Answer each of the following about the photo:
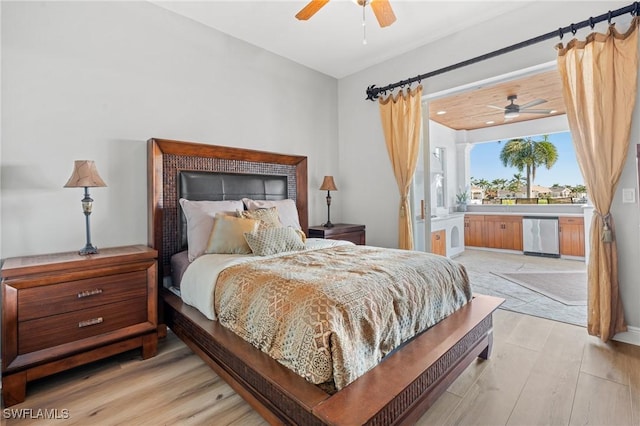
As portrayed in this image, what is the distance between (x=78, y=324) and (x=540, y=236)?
7.06 m

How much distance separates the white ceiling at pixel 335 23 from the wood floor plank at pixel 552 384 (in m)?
3.05

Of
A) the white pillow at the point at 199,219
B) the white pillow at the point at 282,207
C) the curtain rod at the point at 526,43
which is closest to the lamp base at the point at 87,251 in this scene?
the white pillow at the point at 199,219

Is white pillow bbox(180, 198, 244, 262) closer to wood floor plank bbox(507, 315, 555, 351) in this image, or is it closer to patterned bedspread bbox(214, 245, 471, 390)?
patterned bedspread bbox(214, 245, 471, 390)

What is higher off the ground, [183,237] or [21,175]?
[21,175]

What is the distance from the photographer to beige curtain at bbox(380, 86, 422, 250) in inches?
145

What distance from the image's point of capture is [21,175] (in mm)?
2242

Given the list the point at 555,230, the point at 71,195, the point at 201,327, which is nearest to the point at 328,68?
the point at 71,195

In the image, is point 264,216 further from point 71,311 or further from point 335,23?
point 335,23

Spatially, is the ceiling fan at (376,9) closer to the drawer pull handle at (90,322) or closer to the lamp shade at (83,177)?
the lamp shade at (83,177)

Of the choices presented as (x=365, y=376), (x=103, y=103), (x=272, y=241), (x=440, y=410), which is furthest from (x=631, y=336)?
(x=103, y=103)

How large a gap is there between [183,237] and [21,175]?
1217mm

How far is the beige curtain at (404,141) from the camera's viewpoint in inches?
145

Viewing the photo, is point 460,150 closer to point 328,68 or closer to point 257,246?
point 328,68

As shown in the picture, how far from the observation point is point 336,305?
55.8 inches
